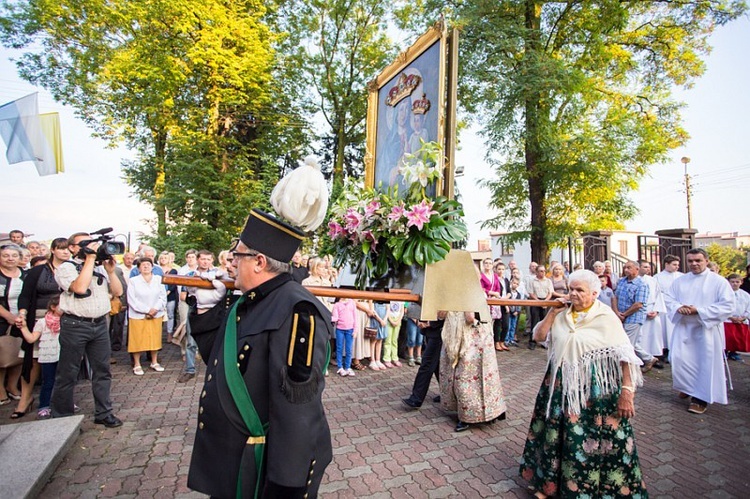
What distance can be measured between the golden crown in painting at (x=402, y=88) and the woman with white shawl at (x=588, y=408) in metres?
2.12

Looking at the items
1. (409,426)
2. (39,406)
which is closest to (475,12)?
(409,426)

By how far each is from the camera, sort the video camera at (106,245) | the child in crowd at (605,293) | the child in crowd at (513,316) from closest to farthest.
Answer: the video camera at (106,245), the child in crowd at (605,293), the child in crowd at (513,316)

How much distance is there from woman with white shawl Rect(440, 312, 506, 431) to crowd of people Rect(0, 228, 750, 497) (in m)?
0.01

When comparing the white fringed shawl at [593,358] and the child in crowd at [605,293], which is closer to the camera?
the white fringed shawl at [593,358]

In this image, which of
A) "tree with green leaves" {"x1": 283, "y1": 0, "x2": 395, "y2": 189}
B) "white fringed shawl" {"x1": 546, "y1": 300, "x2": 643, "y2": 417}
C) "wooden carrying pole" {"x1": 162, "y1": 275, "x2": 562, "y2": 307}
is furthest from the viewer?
"tree with green leaves" {"x1": 283, "y1": 0, "x2": 395, "y2": 189}

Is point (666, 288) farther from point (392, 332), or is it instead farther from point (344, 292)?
point (344, 292)

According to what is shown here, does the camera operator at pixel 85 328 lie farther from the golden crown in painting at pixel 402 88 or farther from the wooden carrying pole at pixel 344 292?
the golden crown in painting at pixel 402 88

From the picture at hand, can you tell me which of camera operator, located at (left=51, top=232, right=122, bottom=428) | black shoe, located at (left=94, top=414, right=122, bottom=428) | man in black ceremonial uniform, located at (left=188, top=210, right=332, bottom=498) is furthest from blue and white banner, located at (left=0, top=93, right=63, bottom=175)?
man in black ceremonial uniform, located at (left=188, top=210, right=332, bottom=498)

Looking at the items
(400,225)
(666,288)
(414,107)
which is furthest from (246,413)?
(666,288)

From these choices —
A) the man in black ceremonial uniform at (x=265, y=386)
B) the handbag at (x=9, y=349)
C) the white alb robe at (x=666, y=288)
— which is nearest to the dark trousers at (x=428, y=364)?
the man in black ceremonial uniform at (x=265, y=386)

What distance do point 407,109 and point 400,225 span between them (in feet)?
3.97

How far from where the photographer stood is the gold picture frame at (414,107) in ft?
10.1

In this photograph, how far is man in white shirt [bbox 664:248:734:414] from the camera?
5.99m

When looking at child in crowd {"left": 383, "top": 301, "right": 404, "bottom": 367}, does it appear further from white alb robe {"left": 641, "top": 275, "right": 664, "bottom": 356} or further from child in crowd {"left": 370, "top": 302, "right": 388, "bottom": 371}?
white alb robe {"left": 641, "top": 275, "right": 664, "bottom": 356}
